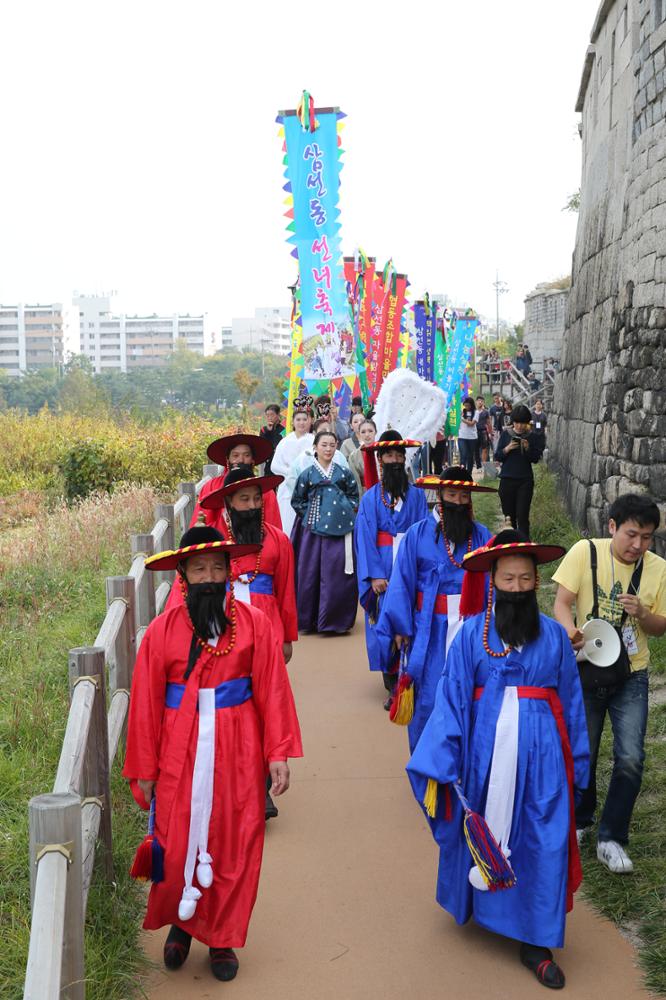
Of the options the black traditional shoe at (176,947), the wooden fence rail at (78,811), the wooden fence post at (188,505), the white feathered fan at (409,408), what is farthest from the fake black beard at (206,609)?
the white feathered fan at (409,408)

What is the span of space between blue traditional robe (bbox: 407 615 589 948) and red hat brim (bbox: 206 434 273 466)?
2471 mm

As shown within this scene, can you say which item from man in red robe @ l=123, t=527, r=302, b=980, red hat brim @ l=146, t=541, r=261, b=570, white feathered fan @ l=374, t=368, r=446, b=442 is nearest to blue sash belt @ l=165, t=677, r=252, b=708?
man in red robe @ l=123, t=527, r=302, b=980

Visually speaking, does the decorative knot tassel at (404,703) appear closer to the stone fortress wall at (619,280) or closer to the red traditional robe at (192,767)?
the red traditional robe at (192,767)

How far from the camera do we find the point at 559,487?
51.3 ft

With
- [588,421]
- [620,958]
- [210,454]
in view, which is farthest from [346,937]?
[588,421]

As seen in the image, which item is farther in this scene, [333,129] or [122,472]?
[122,472]

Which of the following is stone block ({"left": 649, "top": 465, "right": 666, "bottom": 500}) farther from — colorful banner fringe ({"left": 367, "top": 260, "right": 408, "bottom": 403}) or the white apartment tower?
the white apartment tower

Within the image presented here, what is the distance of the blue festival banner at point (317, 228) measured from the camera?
1298cm

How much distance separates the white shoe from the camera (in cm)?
480

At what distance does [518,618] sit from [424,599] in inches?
63.7

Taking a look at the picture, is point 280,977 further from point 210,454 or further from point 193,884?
point 210,454

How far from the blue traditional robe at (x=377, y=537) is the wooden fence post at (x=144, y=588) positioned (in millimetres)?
1376

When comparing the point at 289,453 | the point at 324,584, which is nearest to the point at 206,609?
the point at 324,584

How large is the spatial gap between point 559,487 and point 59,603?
778 cm
